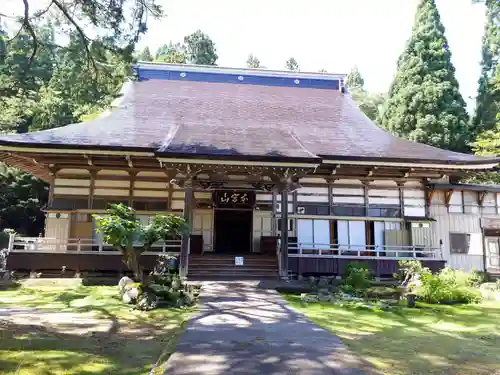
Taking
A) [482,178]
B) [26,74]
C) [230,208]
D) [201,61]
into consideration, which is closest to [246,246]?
[230,208]

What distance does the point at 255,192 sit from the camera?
15.8 metres

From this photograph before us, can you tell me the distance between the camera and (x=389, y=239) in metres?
16.2

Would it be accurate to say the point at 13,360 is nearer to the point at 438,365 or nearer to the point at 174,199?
the point at 438,365

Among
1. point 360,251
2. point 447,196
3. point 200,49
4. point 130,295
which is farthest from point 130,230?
point 200,49

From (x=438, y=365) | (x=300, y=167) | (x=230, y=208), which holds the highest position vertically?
(x=300, y=167)

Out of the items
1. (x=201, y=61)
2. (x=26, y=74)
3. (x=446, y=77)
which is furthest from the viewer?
(x=201, y=61)

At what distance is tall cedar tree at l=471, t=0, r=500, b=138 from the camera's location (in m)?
26.5

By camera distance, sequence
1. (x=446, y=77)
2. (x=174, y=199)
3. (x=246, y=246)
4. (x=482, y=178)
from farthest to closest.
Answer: (x=446, y=77), (x=482, y=178), (x=246, y=246), (x=174, y=199)

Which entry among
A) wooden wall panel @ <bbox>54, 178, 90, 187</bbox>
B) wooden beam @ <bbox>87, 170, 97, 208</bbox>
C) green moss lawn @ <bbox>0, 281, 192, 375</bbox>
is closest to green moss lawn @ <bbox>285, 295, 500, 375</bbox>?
green moss lawn @ <bbox>0, 281, 192, 375</bbox>

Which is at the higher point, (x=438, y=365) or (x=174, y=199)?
(x=174, y=199)

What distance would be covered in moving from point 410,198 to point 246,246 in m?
7.36

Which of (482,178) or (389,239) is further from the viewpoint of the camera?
(482,178)

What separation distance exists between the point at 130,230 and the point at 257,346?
4947 millimetres

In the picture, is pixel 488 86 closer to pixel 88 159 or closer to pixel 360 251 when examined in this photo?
pixel 360 251
